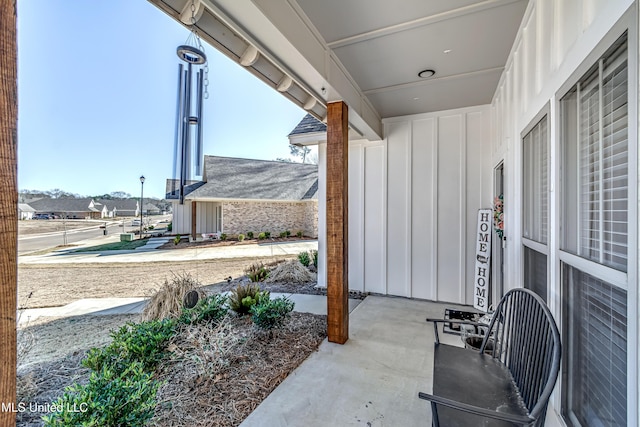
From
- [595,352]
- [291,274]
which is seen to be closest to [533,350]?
[595,352]

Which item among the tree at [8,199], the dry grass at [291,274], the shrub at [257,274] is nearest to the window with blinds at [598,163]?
the tree at [8,199]

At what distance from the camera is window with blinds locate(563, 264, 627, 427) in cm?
103

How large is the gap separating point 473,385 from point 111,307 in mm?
5466

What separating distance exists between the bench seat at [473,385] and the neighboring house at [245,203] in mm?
13097

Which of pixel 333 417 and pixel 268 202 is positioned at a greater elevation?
pixel 268 202

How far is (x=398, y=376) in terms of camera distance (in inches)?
102

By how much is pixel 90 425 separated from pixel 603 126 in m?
2.92

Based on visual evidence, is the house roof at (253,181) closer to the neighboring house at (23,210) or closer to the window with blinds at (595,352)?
the neighboring house at (23,210)

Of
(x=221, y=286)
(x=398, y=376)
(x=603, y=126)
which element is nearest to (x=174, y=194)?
(x=221, y=286)

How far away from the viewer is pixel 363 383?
250 centimetres

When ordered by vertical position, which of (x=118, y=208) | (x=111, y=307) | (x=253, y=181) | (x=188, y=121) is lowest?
(x=111, y=307)

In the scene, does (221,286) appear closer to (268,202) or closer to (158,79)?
(158,79)

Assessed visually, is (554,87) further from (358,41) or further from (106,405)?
(106,405)

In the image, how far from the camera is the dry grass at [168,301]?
3.66 m
